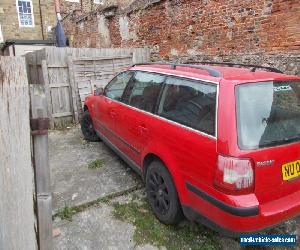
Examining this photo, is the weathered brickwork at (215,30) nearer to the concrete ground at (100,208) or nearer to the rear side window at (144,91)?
the rear side window at (144,91)

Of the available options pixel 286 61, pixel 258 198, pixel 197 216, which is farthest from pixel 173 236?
pixel 286 61

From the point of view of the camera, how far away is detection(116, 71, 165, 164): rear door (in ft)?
12.1

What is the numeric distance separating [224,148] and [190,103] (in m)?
0.74

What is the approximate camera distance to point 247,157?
2.46 meters

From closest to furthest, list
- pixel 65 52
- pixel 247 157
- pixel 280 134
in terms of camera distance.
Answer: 1. pixel 247 157
2. pixel 280 134
3. pixel 65 52

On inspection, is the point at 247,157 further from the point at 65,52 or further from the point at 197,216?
the point at 65,52

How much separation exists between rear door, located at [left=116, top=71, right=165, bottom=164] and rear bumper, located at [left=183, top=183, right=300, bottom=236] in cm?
114

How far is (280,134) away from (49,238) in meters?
2.08

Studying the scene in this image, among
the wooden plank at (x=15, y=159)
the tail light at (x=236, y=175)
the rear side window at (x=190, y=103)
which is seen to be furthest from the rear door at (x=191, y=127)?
the wooden plank at (x=15, y=159)

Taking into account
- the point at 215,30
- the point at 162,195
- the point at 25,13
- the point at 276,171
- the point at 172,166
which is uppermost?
the point at 25,13

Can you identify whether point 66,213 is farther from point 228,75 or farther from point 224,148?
point 228,75

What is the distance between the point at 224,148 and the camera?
2.51 meters

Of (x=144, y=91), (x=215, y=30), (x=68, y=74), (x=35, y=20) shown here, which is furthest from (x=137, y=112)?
(x=35, y=20)

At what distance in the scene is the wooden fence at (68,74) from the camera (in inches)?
303
